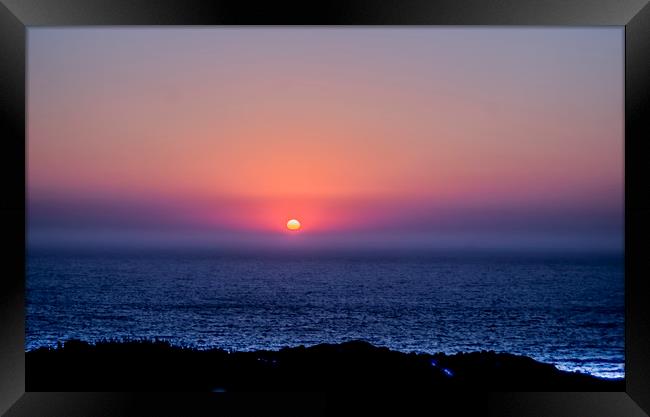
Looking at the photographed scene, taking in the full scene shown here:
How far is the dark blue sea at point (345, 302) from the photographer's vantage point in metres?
34.1

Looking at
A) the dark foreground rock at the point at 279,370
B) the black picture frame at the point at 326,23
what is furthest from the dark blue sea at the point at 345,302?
the black picture frame at the point at 326,23

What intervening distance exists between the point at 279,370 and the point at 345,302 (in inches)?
730

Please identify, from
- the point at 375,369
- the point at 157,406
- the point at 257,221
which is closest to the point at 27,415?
the point at 157,406

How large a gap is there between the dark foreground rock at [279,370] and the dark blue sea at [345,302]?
2562 millimetres

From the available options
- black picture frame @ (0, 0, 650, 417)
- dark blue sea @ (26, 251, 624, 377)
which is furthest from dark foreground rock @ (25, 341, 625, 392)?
black picture frame @ (0, 0, 650, 417)

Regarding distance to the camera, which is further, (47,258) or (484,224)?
(47,258)

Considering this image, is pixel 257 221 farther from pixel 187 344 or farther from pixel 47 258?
pixel 47 258

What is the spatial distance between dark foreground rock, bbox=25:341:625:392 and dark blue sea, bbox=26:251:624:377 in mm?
2562

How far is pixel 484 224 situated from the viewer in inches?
1673

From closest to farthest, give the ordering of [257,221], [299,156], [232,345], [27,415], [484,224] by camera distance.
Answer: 1. [27,415]
2. [232,345]
3. [257,221]
4. [484,224]
5. [299,156]

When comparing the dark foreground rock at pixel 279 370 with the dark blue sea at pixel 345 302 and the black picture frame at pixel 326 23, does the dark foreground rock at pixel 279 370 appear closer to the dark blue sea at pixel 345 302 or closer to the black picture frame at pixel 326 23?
the dark blue sea at pixel 345 302

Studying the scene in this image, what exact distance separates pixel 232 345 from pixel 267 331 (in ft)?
9.35

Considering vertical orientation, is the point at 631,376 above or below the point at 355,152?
below

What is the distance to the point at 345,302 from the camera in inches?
1587
